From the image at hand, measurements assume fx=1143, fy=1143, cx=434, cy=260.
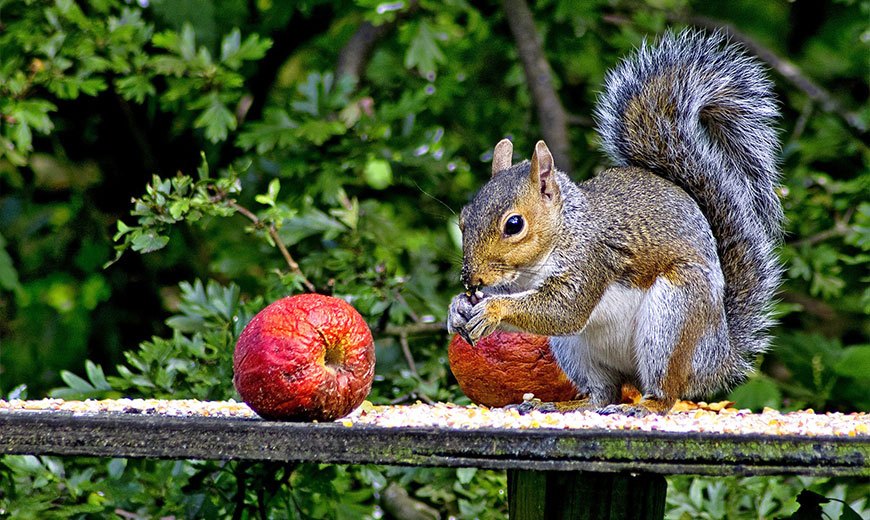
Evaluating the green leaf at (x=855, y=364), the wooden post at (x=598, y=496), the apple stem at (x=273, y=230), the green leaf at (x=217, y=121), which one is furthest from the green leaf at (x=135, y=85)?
the green leaf at (x=855, y=364)

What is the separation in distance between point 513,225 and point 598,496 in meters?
0.49

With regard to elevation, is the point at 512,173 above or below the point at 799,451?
above

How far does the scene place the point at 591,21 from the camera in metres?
3.20

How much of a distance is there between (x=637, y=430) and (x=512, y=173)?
67cm

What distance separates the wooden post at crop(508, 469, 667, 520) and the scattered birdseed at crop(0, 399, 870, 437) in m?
0.08

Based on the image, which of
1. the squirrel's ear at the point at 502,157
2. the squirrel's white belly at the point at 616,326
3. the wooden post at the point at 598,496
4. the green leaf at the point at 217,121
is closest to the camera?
the wooden post at the point at 598,496

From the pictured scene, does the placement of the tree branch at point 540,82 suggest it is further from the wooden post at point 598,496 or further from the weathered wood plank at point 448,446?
the weathered wood plank at point 448,446

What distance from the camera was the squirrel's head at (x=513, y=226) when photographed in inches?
71.9

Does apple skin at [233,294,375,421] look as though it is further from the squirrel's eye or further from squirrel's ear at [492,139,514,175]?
squirrel's ear at [492,139,514,175]

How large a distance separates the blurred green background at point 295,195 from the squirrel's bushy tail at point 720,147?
548 mm

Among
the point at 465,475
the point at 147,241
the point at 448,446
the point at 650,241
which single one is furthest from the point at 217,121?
the point at 448,446

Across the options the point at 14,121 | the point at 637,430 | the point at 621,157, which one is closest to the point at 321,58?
the point at 14,121

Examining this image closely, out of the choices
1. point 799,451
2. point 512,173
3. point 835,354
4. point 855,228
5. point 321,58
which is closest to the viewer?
point 799,451

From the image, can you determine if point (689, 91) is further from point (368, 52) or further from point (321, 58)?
point (321, 58)
